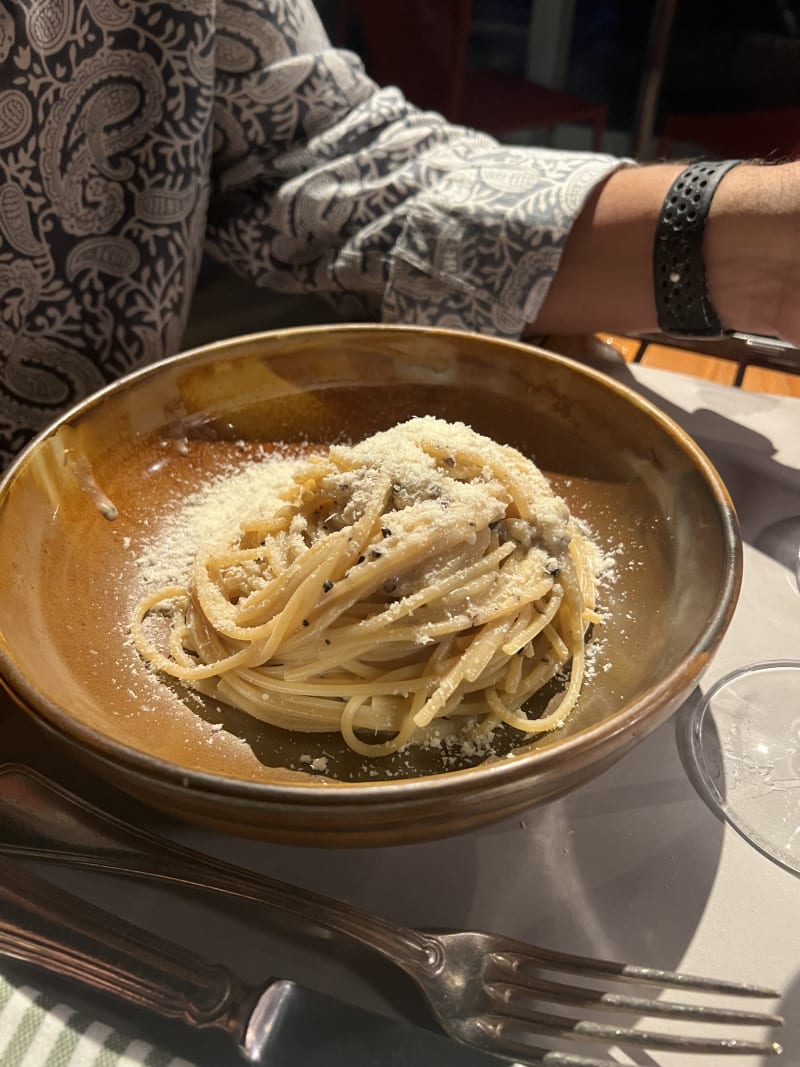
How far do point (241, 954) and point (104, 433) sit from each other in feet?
2.10

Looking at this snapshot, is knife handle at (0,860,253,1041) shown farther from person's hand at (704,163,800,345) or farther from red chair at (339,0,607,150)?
red chair at (339,0,607,150)

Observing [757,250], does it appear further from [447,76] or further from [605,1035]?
[447,76]

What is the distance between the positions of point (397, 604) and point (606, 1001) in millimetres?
396

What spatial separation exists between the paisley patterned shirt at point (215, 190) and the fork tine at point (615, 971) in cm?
102

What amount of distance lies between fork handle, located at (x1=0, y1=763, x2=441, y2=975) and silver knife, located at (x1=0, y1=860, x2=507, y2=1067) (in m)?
0.04

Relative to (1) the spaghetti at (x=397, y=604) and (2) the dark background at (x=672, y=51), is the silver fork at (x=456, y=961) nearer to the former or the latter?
(1) the spaghetti at (x=397, y=604)

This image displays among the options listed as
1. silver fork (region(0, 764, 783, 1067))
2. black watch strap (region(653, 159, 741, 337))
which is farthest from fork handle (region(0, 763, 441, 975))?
black watch strap (region(653, 159, 741, 337))

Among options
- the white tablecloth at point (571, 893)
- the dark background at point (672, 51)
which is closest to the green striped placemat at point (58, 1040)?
the white tablecloth at point (571, 893)

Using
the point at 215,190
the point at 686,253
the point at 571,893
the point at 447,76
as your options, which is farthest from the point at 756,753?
the point at 447,76

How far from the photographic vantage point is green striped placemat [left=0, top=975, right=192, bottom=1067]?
65 centimetres

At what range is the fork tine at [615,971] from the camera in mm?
666

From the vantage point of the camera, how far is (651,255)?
1376mm

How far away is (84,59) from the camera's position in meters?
1.27

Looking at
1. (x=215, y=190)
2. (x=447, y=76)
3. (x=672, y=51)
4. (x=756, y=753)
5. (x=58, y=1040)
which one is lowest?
(x=58, y=1040)
